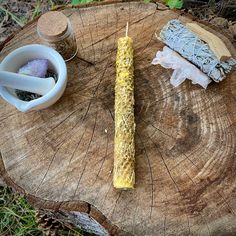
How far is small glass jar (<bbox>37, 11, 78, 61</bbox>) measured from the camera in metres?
1.89

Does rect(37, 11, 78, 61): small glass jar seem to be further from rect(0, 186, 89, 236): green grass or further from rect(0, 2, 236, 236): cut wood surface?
rect(0, 186, 89, 236): green grass

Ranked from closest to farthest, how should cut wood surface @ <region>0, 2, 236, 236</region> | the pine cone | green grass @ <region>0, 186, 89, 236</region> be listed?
cut wood surface @ <region>0, 2, 236, 236</region> → the pine cone → green grass @ <region>0, 186, 89, 236</region>

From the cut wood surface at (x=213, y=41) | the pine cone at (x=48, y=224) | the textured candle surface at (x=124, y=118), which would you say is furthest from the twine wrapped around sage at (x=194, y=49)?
the pine cone at (x=48, y=224)

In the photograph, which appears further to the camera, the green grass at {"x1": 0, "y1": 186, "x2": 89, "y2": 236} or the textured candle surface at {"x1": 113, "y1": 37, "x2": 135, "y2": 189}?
the green grass at {"x1": 0, "y1": 186, "x2": 89, "y2": 236}

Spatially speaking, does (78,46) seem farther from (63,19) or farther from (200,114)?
(200,114)

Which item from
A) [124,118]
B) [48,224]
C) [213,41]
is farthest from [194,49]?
[48,224]

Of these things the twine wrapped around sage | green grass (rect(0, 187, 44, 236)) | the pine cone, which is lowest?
green grass (rect(0, 187, 44, 236))

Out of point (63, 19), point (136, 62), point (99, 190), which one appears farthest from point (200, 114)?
point (63, 19)

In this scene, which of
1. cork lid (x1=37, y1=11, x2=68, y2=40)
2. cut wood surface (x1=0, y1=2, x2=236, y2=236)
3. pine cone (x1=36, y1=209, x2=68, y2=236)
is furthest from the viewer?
pine cone (x1=36, y1=209, x2=68, y2=236)

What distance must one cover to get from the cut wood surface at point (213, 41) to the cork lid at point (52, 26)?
0.58 metres

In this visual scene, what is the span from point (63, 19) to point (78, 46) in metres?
0.19

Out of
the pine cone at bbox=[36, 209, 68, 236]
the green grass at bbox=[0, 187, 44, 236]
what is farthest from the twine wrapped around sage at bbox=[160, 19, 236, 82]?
the green grass at bbox=[0, 187, 44, 236]

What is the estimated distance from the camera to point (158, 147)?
178 centimetres

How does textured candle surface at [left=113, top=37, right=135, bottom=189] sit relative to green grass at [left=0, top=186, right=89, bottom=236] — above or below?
above
